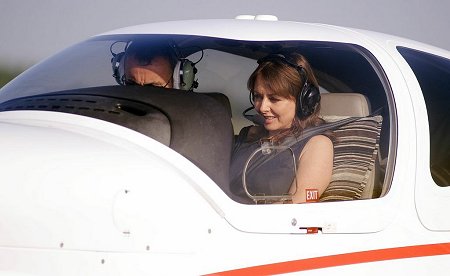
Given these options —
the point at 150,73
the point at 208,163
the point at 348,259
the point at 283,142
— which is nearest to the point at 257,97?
the point at 283,142

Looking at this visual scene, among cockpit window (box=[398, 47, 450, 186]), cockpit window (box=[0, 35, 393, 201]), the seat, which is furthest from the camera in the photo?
cockpit window (box=[398, 47, 450, 186])

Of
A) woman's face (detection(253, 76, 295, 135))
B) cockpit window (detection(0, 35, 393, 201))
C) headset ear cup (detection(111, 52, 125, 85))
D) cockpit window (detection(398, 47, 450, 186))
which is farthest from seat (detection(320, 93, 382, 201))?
headset ear cup (detection(111, 52, 125, 85))

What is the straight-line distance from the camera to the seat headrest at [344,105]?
560 cm

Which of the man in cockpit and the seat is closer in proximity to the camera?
the seat

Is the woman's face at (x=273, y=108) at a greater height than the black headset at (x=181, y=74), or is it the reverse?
the black headset at (x=181, y=74)

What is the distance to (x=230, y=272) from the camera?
14.8 ft

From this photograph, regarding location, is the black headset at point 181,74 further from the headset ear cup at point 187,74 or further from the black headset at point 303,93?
the black headset at point 303,93

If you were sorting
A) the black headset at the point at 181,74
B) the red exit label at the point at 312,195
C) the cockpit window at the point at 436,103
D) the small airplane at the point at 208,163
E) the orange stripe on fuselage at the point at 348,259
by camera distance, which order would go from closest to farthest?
the small airplane at the point at 208,163 < the orange stripe on fuselage at the point at 348,259 < the red exit label at the point at 312,195 < the black headset at the point at 181,74 < the cockpit window at the point at 436,103

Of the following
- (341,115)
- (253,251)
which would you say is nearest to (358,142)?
(341,115)

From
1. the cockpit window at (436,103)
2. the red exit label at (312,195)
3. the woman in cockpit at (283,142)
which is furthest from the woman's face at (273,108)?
the cockpit window at (436,103)

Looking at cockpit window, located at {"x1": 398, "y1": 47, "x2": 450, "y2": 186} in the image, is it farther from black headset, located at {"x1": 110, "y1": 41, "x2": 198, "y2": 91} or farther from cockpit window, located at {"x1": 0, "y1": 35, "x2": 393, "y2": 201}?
black headset, located at {"x1": 110, "y1": 41, "x2": 198, "y2": 91}

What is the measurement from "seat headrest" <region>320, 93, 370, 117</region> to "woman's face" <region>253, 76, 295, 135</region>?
411 millimetres

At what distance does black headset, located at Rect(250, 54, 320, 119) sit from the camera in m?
5.27

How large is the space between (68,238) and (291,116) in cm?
148
